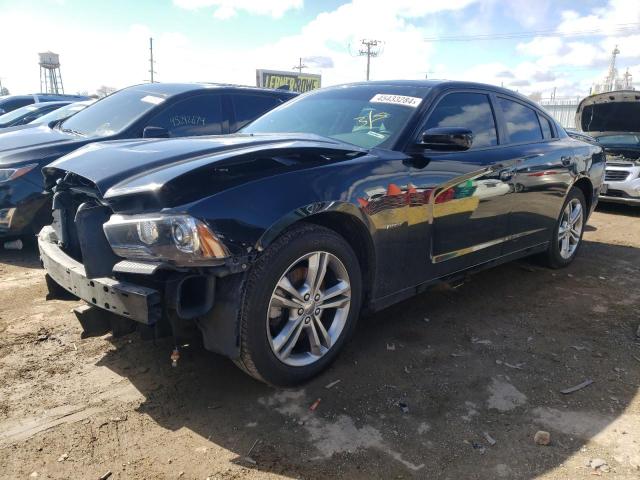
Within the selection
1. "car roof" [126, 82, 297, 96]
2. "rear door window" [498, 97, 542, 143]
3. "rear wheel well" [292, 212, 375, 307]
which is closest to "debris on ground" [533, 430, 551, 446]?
"rear wheel well" [292, 212, 375, 307]

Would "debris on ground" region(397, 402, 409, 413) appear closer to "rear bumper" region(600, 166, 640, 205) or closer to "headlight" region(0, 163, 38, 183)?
"headlight" region(0, 163, 38, 183)

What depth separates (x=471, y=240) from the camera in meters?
3.65

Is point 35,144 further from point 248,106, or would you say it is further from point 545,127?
point 545,127

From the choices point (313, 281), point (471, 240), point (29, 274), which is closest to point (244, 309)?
point (313, 281)

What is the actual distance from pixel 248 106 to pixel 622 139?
7352 millimetres

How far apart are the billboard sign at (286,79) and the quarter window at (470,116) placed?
31.8 metres

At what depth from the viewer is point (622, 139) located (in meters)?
9.45

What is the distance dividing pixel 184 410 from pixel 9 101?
13.8 m

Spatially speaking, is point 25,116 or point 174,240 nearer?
point 174,240

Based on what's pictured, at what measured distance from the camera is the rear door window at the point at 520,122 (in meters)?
4.23

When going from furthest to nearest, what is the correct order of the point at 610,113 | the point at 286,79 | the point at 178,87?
the point at 286,79
the point at 610,113
the point at 178,87

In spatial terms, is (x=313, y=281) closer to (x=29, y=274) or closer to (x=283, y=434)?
(x=283, y=434)

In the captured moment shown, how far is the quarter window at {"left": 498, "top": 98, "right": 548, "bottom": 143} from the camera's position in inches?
167

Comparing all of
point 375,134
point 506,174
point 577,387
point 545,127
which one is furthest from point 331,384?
point 545,127
